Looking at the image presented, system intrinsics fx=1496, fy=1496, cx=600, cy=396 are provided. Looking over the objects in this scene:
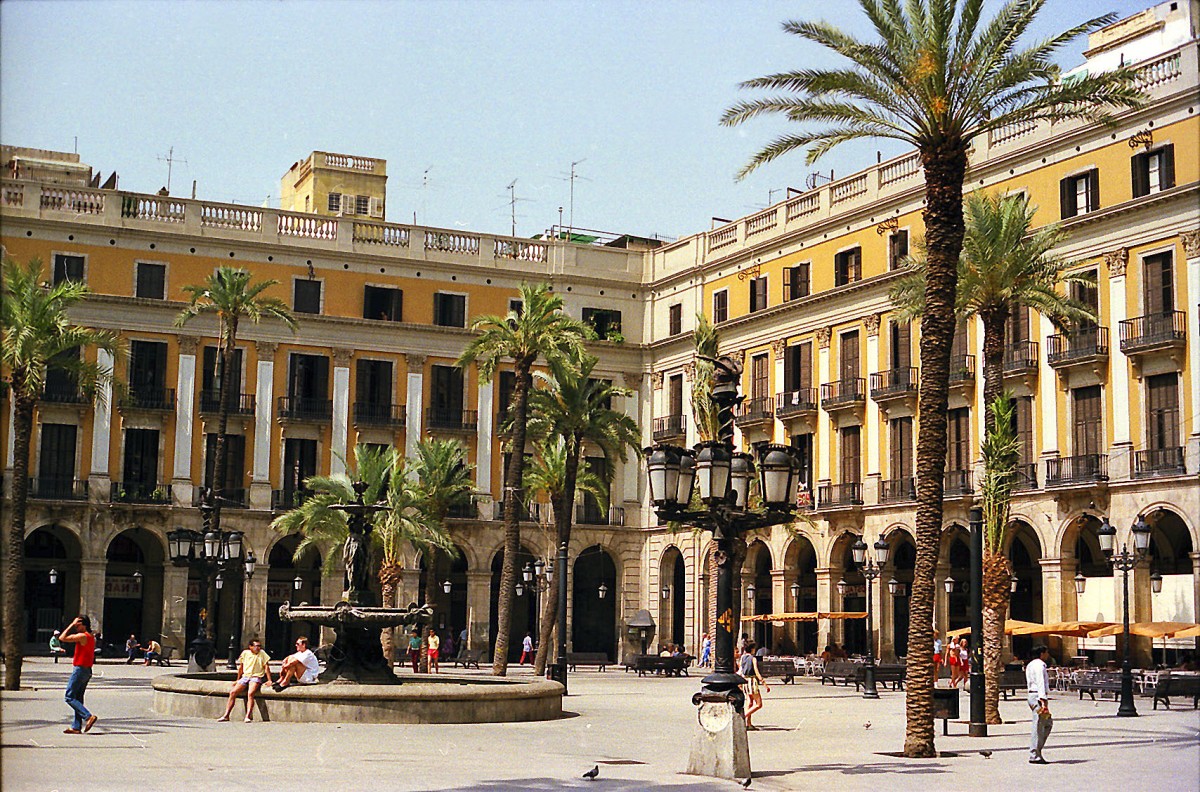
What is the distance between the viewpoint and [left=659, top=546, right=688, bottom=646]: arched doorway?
60844 mm

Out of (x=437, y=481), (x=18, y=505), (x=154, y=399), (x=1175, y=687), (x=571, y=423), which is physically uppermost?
(x=154, y=399)

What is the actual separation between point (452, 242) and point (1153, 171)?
29292mm

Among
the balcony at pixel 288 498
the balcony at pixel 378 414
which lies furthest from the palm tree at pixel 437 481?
the balcony at pixel 288 498

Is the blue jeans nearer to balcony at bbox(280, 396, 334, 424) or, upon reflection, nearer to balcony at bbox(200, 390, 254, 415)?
balcony at bbox(200, 390, 254, 415)

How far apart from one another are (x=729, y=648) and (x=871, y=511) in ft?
113

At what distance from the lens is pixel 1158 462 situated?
39.5 meters

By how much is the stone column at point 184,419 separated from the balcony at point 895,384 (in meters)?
25.5

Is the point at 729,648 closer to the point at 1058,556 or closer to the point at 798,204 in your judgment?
the point at 1058,556

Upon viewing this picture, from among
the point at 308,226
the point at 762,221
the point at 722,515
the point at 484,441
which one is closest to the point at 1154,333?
the point at 762,221

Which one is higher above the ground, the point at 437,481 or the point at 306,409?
the point at 306,409

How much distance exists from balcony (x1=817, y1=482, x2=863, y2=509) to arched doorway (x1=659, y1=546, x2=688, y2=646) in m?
9.73

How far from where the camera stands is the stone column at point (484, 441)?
60.4 metres

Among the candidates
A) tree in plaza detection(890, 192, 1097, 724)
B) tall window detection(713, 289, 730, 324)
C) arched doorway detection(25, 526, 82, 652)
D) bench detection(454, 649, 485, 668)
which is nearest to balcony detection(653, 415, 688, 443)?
tall window detection(713, 289, 730, 324)

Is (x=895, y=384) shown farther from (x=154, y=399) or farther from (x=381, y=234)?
(x=154, y=399)
